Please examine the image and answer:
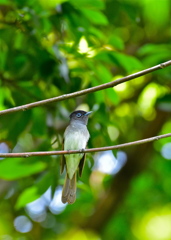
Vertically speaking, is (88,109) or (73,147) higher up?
(88,109)

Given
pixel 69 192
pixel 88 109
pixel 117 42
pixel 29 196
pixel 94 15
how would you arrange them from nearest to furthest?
1. pixel 69 192
2. pixel 94 15
3. pixel 117 42
4. pixel 29 196
5. pixel 88 109

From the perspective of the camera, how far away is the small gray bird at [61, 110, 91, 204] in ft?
13.0

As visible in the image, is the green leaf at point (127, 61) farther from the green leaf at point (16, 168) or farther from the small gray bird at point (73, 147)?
the green leaf at point (16, 168)

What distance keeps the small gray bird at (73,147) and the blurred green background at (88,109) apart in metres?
0.07

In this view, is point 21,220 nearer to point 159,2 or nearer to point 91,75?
point 91,75

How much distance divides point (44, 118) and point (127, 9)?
45.6 inches

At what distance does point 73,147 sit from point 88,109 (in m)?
0.49

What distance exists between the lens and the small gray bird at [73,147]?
3.98 metres

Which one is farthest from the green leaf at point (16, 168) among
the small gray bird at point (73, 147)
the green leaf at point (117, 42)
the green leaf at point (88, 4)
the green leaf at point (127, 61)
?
the green leaf at point (88, 4)

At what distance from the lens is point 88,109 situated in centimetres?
467

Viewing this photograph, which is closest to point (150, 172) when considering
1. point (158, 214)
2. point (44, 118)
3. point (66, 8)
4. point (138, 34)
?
point (158, 214)

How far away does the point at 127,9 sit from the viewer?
4516mm

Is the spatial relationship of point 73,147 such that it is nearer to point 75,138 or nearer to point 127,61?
point 75,138

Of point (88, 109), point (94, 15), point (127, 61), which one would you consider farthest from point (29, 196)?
point (94, 15)
